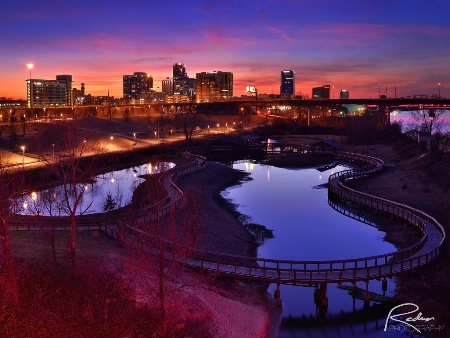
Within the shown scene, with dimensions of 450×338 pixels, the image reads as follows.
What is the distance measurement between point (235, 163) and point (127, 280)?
61.9 meters

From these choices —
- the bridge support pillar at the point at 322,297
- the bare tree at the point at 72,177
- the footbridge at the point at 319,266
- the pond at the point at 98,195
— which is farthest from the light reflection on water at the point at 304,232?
the pond at the point at 98,195

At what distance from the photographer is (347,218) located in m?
44.7

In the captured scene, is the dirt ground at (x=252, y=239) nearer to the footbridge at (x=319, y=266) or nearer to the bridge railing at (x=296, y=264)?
the footbridge at (x=319, y=266)

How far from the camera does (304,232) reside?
39.5m

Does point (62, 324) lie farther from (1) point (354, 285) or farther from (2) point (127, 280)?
(1) point (354, 285)

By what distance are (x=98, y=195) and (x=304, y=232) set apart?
2250cm

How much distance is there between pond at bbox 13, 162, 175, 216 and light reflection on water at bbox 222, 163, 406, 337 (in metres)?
11.5

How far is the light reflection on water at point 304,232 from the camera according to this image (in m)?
26.4

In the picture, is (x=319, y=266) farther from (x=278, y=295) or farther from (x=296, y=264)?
(x=278, y=295)

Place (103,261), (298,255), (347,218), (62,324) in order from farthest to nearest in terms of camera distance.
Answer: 1. (347,218)
2. (298,255)
3. (103,261)
4. (62,324)

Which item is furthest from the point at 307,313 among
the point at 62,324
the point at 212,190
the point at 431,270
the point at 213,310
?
the point at 212,190

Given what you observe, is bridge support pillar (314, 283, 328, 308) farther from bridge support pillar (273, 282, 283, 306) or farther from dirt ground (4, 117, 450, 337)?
dirt ground (4, 117, 450, 337)

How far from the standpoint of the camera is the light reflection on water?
26.4 metres

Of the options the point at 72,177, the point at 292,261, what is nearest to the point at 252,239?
the point at 292,261
